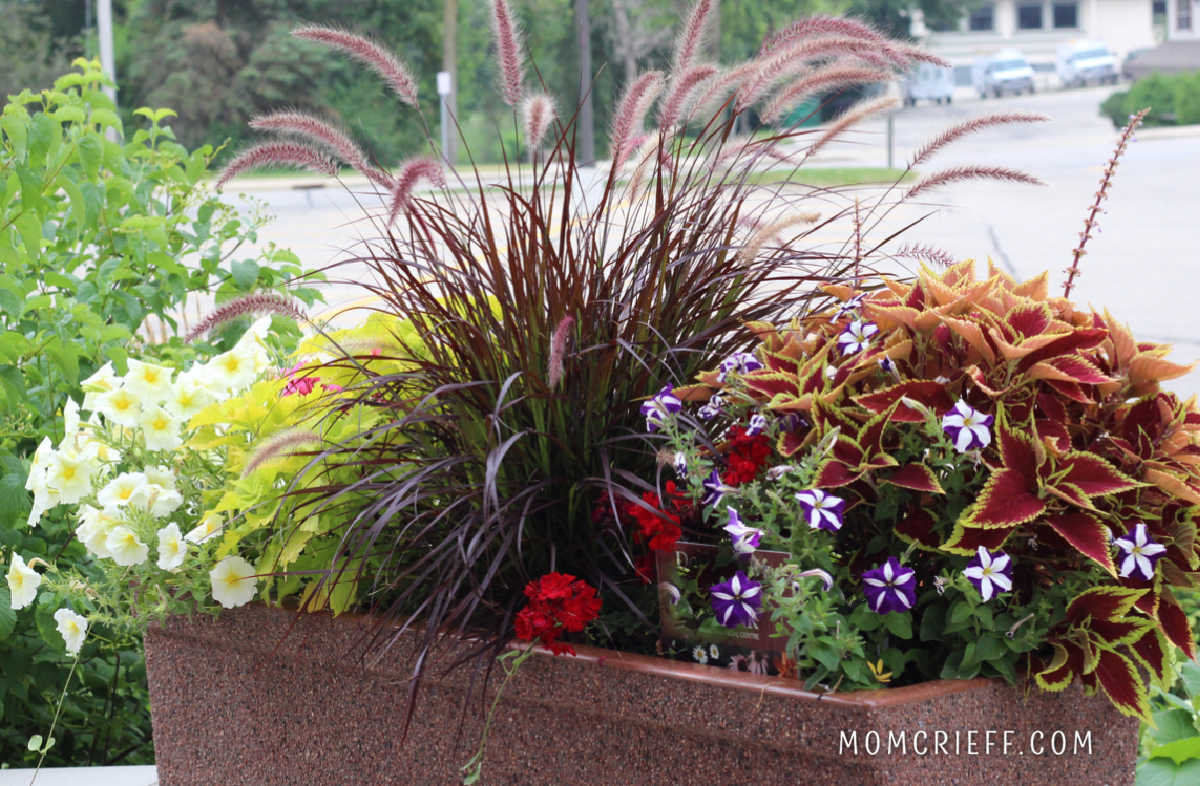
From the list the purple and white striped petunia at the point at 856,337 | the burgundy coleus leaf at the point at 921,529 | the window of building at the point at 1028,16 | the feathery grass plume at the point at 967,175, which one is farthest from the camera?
the window of building at the point at 1028,16

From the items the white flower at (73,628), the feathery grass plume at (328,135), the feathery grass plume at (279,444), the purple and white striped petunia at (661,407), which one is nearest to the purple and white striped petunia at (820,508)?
Result: the purple and white striped petunia at (661,407)

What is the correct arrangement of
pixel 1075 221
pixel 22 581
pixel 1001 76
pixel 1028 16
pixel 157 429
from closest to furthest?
pixel 157 429 → pixel 22 581 → pixel 1075 221 → pixel 1001 76 → pixel 1028 16

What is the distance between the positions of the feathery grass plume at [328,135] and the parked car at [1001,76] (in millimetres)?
30496

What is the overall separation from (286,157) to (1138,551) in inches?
50.8

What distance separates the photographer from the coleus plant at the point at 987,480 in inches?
54.4

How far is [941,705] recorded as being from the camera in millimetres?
1343

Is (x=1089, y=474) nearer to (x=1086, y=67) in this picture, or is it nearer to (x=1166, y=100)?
(x=1166, y=100)

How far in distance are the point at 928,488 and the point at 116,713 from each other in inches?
79.2

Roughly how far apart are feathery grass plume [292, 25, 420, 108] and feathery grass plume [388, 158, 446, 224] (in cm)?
13

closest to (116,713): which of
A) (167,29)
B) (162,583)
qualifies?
(162,583)

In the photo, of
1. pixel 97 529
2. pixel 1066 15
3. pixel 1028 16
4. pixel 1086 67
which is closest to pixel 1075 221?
pixel 97 529

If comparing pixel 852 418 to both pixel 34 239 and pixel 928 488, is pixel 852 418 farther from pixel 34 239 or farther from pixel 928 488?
pixel 34 239

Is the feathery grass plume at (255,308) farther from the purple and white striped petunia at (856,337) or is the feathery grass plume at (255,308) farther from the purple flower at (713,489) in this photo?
the purple and white striped petunia at (856,337)

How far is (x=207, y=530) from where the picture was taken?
5.59ft
